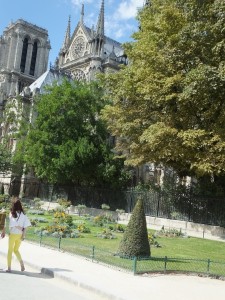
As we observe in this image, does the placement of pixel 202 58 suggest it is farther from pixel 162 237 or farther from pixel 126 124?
pixel 162 237

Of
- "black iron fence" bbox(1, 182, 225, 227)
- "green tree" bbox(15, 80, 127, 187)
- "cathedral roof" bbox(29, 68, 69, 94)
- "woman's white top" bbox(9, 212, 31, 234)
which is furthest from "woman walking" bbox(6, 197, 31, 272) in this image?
"cathedral roof" bbox(29, 68, 69, 94)

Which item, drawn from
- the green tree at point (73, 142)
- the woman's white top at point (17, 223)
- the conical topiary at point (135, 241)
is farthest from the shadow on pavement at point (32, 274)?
the green tree at point (73, 142)

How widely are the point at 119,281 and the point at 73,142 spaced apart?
2628 cm

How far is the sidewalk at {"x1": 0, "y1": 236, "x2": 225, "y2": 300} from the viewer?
8773 mm

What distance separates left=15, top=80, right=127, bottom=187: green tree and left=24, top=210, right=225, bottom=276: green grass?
38.0ft

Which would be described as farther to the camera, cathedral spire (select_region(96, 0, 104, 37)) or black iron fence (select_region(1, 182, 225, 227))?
cathedral spire (select_region(96, 0, 104, 37))

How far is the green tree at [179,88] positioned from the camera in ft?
68.7

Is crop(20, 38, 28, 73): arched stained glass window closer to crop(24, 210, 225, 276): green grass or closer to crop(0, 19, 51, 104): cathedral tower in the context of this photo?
crop(0, 19, 51, 104): cathedral tower

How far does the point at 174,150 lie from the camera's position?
22.6 meters

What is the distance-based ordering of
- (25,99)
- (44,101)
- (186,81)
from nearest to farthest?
(186,81) < (44,101) < (25,99)

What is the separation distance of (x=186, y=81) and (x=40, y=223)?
11.4 metres

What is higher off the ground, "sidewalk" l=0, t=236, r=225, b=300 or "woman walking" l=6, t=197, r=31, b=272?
"woman walking" l=6, t=197, r=31, b=272

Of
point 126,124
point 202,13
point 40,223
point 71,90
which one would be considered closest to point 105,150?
point 71,90

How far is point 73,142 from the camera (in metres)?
35.6
